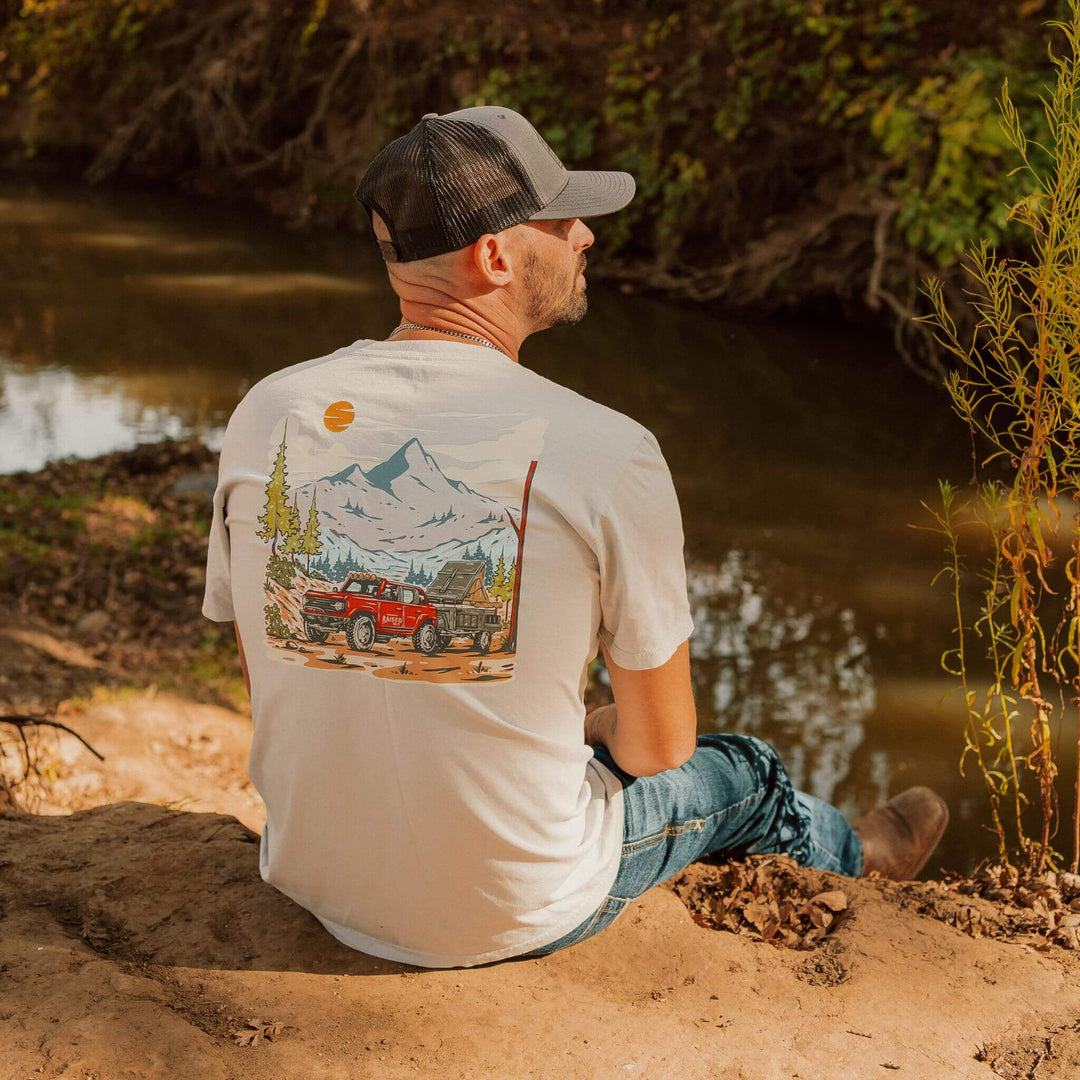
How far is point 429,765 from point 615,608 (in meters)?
0.31

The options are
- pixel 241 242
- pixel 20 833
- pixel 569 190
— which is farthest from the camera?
pixel 241 242

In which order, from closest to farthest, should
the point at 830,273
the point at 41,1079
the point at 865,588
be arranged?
the point at 41,1079 → the point at 865,588 → the point at 830,273

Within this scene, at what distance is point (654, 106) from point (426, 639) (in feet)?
26.2

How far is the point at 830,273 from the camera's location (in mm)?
7758

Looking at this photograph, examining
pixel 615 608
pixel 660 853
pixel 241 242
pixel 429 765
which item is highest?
pixel 615 608

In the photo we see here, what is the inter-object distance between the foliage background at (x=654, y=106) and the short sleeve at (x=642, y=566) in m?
3.08

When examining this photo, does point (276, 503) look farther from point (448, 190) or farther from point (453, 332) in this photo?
point (448, 190)

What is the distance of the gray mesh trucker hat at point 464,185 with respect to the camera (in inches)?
64.2

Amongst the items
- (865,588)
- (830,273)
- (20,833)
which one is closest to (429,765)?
(20,833)

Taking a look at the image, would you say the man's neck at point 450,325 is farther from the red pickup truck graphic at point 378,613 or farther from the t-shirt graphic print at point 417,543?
the red pickup truck graphic at point 378,613

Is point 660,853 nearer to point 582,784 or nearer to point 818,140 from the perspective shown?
point 582,784

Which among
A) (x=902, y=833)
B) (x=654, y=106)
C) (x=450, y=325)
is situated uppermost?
(x=450, y=325)

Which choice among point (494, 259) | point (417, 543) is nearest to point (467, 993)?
point (417, 543)

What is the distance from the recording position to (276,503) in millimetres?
1595
